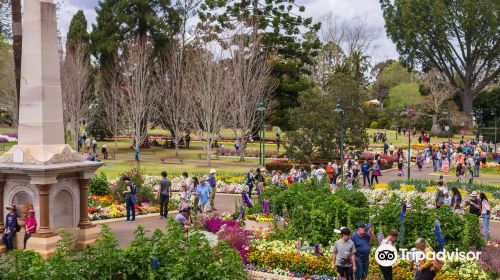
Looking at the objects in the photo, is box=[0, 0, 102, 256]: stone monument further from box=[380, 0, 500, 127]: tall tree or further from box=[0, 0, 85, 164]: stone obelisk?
box=[380, 0, 500, 127]: tall tree

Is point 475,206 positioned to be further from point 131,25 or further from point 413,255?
point 131,25

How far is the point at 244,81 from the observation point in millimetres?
41875

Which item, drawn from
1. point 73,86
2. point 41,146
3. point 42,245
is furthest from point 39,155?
point 73,86

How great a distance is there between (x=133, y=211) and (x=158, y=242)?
8524 millimetres

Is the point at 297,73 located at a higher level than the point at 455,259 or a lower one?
higher

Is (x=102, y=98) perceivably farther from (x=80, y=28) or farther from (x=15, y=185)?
(x=15, y=185)

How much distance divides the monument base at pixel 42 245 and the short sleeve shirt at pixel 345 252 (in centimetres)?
631

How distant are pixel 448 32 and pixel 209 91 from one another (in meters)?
38.1

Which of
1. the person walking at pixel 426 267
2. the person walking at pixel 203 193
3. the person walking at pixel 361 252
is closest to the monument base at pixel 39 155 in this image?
the person walking at pixel 203 193

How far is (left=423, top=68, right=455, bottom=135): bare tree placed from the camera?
6725 cm

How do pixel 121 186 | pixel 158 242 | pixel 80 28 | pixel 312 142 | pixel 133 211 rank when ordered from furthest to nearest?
1. pixel 80 28
2. pixel 312 142
3. pixel 121 186
4. pixel 133 211
5. pixel 158 242

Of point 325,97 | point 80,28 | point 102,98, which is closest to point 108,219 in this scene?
point 325,97

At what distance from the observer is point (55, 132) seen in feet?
41.7

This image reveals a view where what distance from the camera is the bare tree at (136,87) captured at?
132 ft
